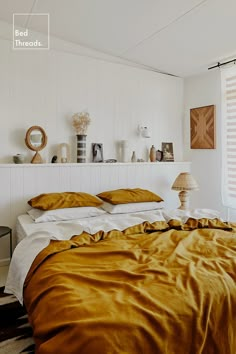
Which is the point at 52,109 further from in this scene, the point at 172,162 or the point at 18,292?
the point at 18,292

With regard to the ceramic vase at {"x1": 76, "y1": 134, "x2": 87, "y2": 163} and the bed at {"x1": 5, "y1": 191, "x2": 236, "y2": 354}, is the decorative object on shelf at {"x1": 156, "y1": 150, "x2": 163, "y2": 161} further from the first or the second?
the bed at {"x1": 5, "y1": 191, "x2": 236, "y2": 354}

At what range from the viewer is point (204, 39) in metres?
3.00

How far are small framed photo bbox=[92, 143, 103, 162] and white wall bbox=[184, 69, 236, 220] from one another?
149 centimetres

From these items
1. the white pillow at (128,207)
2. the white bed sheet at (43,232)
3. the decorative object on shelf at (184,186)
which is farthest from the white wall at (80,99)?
the white bed sheet at (43,232)

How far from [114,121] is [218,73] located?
155 centimetres

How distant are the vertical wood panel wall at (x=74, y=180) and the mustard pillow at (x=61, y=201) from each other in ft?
0.66

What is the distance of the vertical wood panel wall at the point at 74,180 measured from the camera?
2.90 meters

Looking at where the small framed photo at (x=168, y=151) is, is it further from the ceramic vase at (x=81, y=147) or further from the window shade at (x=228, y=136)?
the ceramic vase at (x=81, y=147)

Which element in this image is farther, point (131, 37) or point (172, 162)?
point (172, 162)

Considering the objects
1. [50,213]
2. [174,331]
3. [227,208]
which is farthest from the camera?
[227,208]

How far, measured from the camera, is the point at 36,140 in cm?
305

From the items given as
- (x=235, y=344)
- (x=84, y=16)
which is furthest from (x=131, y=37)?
(x=235, y=344)

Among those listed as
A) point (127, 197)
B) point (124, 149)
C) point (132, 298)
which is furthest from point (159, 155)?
point (132, 298)

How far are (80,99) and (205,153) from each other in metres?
1.92
